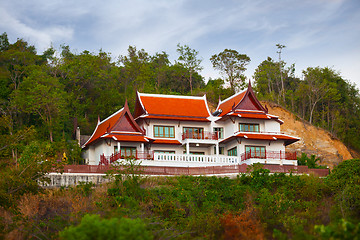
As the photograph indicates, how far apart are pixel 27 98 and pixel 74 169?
13.8 meters

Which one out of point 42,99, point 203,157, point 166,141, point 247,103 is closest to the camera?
point 203,157

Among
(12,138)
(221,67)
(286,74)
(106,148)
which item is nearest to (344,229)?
(12,138)

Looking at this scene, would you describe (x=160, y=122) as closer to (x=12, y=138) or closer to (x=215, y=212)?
(x=215, y=212)

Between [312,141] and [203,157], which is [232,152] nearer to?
[203,157]

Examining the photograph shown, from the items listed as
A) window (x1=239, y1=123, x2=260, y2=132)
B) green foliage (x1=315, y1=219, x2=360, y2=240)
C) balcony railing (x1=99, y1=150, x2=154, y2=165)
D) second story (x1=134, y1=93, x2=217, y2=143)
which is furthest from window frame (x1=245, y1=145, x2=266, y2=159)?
green foliage (x1=315, y1=219, x2=360, y2=240)

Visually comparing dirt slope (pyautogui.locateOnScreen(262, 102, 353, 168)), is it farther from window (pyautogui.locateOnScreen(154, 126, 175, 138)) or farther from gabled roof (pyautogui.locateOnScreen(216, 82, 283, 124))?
window (pyautogui.locateOnScreen(154, 126, 175, 138))

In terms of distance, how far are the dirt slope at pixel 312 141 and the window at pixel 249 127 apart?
9.35 metres

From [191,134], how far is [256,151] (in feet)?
18.7

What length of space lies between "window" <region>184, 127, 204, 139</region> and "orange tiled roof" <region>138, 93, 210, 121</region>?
1127 millimetres

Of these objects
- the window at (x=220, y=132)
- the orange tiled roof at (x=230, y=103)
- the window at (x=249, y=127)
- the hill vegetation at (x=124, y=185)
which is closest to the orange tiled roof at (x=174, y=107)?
the window at (x=220, y=132)

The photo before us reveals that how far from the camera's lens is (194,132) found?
47.7m

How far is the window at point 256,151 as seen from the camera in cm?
4531

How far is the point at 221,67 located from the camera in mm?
68375

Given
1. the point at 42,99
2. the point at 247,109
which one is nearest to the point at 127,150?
the point at 42,99
